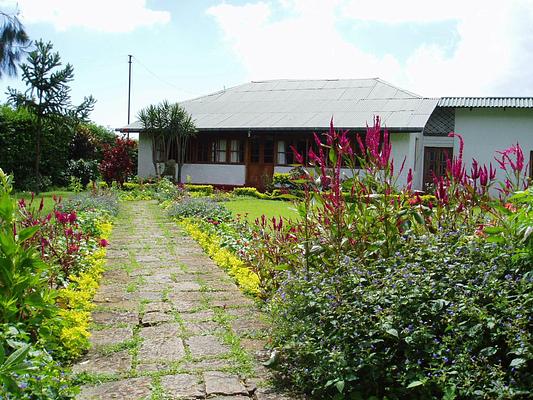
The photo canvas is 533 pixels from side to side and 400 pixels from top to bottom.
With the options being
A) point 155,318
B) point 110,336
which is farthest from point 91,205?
point 110,336

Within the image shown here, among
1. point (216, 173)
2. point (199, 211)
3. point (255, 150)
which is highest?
point (255, 150)

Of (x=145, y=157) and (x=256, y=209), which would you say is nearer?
(x=256, y=209)

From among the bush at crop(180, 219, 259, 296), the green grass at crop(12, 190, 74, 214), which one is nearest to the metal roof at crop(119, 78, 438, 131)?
the green grass at crop(12, 190, 74, 214)

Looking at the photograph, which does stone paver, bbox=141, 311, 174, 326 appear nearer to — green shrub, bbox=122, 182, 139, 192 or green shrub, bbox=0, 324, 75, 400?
green shrub, bbox=0, 324, 75, 400

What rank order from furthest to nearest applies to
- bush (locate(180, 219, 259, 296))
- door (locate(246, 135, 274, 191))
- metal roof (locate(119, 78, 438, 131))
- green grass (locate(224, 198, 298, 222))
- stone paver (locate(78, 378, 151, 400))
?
door (locate(246, 135, 274, 191)) < metal roof (locate(119, 78, 438, 131)) < green grass (locate(224, 198, 298, 222)) < bush (locate(180, 219, 259, 296)) < stone paver (locate(78, 378, 151, 400))

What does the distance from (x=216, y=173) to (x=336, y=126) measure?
5.60 meters

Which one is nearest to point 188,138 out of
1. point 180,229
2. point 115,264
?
point 180,229

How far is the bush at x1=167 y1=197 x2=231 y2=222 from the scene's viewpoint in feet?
31.3

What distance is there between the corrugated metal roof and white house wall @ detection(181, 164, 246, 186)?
7858mm

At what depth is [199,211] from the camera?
10391 mm

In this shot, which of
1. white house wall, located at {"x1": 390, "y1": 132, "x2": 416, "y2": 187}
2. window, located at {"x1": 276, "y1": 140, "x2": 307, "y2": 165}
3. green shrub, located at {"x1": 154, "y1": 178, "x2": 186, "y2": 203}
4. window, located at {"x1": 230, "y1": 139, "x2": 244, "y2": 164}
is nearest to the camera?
green shrub, located at {"x1": 154, "y1": 178, "x2": 186, "y2": 203}

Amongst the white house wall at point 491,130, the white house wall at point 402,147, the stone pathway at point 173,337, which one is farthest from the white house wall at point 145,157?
the stone pathway at point 173,337

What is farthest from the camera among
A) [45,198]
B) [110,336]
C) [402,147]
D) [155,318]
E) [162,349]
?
[402,147]

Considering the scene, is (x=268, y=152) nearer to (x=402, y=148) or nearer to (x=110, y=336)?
(x=402, y=148)
